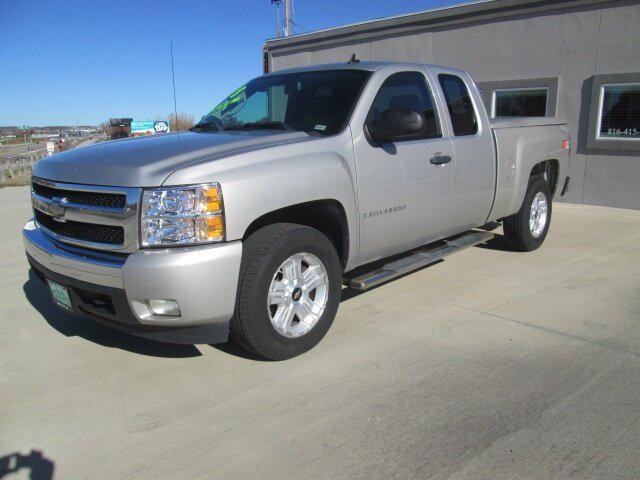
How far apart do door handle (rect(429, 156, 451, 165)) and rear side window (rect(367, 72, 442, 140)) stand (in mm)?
202

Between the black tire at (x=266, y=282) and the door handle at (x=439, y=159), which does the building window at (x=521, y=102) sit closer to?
the door handle at (x=439, y=159)

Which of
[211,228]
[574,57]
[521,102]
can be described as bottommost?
[211,228]

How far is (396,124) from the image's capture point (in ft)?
12.3

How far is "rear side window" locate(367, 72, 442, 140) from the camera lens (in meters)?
4.23

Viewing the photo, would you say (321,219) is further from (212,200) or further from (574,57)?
(574,57)

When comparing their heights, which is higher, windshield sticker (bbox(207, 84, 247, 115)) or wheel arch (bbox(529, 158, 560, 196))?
windshield sticker (bbox(207, 84, 247, 115))

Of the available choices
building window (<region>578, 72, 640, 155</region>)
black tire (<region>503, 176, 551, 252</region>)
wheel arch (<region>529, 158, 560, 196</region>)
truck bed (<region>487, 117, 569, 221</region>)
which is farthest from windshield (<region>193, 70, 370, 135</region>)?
building window (<region>578, 72, 640, 155</region>)

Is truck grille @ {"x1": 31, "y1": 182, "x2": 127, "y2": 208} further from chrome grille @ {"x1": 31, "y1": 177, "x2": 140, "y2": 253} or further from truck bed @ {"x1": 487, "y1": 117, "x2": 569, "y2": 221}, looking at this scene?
truck bed @ {"x1": 487, "y1": 117, "x2": 569, "y2": 221}

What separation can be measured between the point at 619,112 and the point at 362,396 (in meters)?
8.18

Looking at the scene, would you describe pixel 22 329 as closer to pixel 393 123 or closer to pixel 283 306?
pixel 283 306

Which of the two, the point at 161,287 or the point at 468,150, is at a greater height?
the point at 468,150

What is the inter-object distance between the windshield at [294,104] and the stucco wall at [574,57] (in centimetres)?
676

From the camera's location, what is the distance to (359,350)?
3.73m

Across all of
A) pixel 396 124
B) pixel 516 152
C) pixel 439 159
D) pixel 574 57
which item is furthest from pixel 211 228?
pixel 574 57
